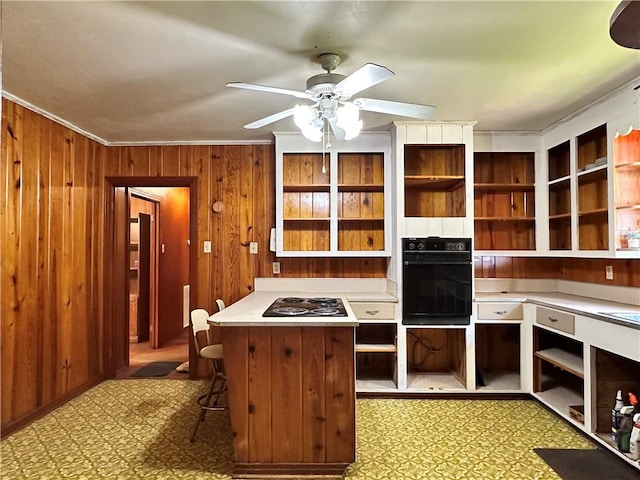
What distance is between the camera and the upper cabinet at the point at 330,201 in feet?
12.9

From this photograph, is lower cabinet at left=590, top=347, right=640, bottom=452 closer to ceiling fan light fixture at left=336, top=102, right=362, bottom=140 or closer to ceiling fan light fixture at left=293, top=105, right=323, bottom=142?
ceiling fan light fixture at left=336, top=102, right=362, bottom=140

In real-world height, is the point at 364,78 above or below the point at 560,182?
above

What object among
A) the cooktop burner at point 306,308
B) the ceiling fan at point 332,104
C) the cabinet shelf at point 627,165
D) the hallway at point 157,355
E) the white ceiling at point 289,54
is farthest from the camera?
the hallway at point 157,355

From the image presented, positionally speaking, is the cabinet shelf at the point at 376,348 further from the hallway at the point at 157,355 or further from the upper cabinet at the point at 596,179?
the hallway at the point at 157,355

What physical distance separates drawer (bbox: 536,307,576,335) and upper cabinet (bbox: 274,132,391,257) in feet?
4.66

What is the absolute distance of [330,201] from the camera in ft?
12.8

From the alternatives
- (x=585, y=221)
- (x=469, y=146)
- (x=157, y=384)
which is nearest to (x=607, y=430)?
(x=585, y=221)

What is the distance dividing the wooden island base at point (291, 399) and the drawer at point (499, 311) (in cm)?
170

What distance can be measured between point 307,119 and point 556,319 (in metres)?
2.40

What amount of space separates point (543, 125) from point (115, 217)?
4217mm

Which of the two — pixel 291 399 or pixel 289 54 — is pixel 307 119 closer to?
pixel 289 54

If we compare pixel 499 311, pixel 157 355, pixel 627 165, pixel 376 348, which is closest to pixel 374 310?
pixel 376 348

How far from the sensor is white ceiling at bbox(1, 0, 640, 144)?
6.36 feet

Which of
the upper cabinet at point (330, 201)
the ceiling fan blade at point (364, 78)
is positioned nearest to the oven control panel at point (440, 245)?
the upper cabinet at point (330, 201)
